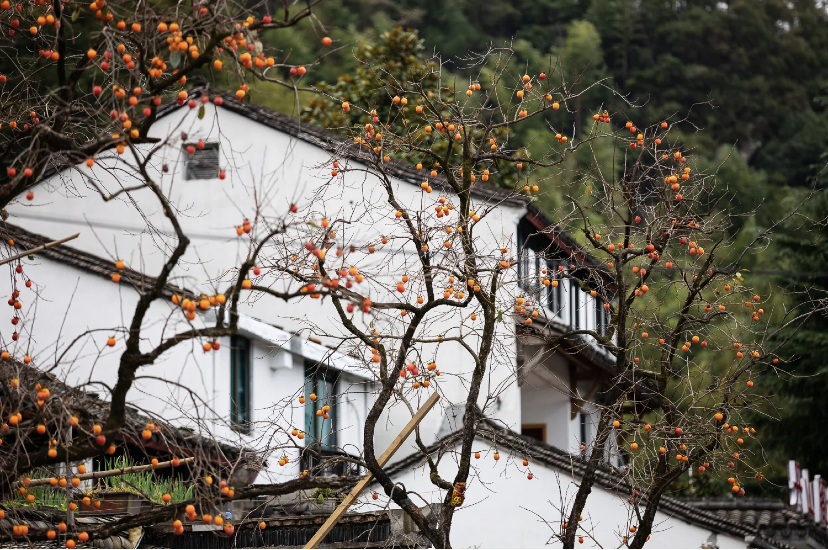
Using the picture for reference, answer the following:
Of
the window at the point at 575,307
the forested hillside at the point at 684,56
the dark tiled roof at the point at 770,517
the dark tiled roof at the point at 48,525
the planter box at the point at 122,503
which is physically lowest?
the dark tiled roof at the point at 48,525

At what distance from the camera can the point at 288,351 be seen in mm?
14617

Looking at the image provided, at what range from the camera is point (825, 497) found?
18156mm

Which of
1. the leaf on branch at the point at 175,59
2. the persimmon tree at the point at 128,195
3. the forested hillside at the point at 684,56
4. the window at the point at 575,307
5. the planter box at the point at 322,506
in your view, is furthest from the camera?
the forested hillside at the point at 684,56

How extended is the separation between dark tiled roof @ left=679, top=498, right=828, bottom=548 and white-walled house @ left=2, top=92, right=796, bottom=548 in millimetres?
2881

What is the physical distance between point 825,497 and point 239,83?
1581 cm

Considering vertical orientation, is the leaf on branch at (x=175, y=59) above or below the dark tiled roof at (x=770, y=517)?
above

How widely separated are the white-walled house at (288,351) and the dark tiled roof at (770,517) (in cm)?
288

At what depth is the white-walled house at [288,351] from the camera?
42.7ft

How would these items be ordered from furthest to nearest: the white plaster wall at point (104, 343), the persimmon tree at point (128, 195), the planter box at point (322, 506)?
the white plaster wall at point (104, 343), the planter box at point (322, 506), the persimmon tree at point (128, 195)

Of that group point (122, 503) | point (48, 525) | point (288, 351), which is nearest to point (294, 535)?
point (122, 503)

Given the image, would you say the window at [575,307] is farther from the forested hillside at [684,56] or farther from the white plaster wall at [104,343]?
the forested hillside at [684,56]

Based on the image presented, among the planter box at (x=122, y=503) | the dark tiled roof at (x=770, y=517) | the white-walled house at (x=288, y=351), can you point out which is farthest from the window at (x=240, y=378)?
the dark tiled roof at (x=770, y=517)

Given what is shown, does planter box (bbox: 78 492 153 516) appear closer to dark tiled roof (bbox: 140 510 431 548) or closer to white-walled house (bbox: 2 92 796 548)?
dark tiled roof (bbox: 140 510 431 548)

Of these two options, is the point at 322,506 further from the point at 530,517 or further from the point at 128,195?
the point at 530,517
